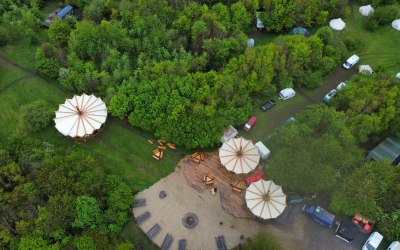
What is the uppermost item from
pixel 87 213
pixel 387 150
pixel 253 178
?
pixel 387 150

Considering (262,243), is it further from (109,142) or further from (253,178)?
(109,142)

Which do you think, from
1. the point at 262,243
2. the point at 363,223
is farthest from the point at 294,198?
the point at 363,223

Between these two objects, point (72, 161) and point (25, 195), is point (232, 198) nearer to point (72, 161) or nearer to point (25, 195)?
point (72, 161)

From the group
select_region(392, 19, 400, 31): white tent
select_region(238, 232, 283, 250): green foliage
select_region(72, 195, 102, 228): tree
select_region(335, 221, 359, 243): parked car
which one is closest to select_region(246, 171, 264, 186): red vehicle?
select_region(238, 232, 283, 250): green foliage

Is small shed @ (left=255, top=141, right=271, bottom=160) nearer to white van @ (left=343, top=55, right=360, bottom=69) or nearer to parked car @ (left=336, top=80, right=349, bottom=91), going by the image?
parked car @ (left=336, top=80, right=349, bottom=91)

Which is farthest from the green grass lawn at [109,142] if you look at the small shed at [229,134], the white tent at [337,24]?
the white tent at [337,24]
